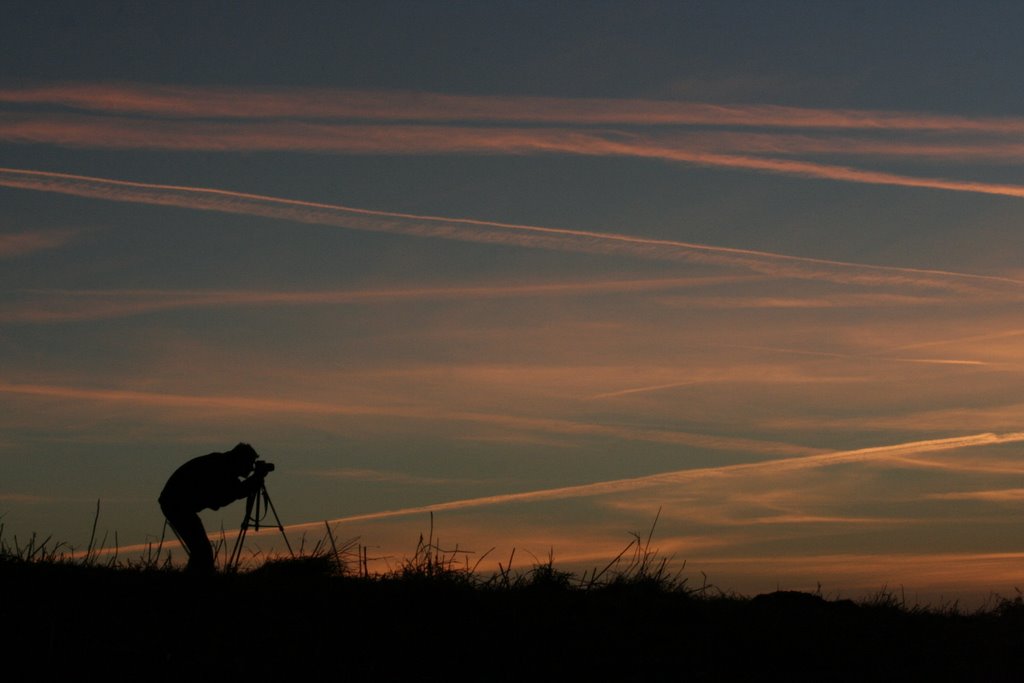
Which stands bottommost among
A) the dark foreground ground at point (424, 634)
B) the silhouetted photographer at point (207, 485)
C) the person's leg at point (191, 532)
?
the dark foreground ground at point (424, 634)

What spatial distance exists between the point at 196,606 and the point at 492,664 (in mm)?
2933

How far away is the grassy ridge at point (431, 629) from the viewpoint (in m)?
10.4

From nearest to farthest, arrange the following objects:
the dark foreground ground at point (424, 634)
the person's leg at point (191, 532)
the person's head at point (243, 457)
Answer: the dark foreground ground at point (424, 634), the person's leg at point (191, 532), the person's head at point (243, 457)

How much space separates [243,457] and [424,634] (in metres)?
4.66

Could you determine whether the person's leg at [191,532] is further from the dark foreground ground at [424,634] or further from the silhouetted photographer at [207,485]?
the dark foreground ground at [424,634]

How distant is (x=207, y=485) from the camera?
14.9 metres

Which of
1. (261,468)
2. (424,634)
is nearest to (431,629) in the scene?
(424,634)

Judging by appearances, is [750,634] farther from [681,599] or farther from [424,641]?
[424,641]

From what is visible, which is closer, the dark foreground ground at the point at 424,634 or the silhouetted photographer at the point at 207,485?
the dark foreground ground at the point at 424,634

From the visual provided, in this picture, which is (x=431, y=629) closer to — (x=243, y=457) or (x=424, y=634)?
(x=424, y=634)

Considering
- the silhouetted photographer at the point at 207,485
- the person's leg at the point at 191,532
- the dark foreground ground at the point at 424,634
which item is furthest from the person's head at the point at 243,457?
the dark foreground ground at the point at 424,634

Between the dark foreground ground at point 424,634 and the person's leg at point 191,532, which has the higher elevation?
the person's leg at point 191,532

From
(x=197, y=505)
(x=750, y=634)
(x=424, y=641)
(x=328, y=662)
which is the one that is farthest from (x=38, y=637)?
(x=750, y=634)

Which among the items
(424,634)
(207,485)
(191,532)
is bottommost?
(424,634)
